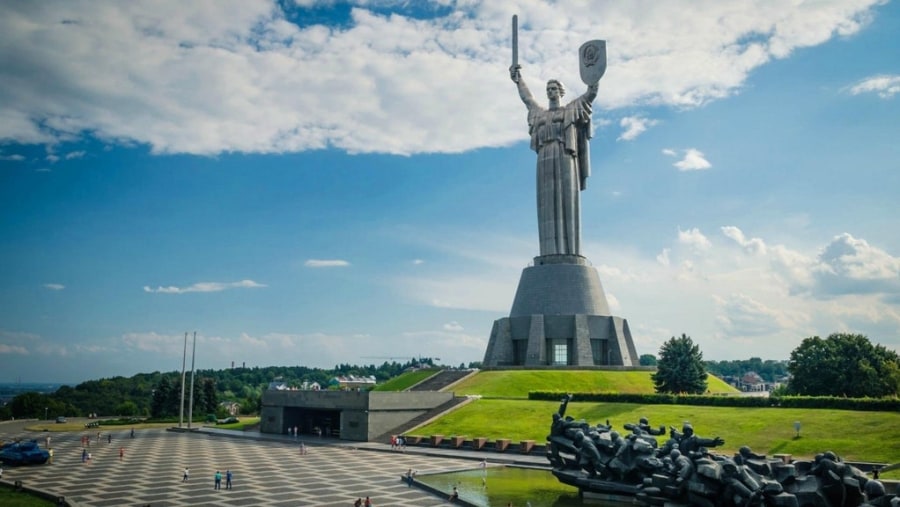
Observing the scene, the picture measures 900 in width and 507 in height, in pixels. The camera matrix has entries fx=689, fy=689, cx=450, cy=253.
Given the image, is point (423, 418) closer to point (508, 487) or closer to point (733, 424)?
point (733, 424)

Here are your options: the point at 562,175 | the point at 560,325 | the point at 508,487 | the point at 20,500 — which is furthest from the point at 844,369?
the point at 20,500

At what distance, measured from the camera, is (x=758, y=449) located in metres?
28.8

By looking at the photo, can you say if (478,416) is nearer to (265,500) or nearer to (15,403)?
(265,500)

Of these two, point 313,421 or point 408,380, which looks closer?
point 313,421

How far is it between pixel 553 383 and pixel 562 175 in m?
18.8

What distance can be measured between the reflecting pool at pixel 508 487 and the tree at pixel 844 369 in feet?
78.4

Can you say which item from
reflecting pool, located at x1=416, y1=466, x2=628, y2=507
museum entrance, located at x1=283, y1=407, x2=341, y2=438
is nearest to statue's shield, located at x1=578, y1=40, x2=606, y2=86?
museum entrance, located at x1=283, y1=407, x2=341, y2=438

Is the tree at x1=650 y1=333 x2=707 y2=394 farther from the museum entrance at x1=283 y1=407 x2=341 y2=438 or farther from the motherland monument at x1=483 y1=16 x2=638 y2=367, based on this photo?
the museum entrance at x1=283 y1=407 x2=341 y2=438

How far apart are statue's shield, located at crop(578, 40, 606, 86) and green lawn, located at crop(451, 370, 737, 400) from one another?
2372cm

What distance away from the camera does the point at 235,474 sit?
27.3 meters

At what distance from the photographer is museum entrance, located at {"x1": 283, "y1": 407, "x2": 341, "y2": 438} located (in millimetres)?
43719

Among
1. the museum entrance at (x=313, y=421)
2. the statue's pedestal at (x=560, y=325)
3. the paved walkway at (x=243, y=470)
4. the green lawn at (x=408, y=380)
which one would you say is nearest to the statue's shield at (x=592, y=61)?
the statue's pedestal at (x=560, y=325)

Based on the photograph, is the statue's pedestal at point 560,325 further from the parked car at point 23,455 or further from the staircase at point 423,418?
the parked car at point 23,455

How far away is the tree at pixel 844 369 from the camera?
134 ft
